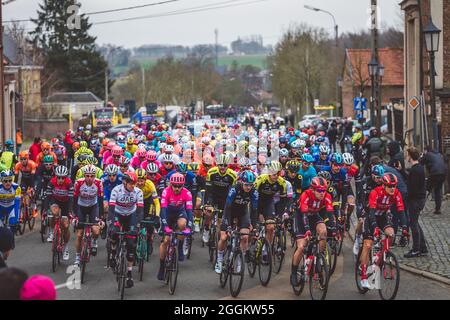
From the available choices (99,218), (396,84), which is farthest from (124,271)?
(396,84)

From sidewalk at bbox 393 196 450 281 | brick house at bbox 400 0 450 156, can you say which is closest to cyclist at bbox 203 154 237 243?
sidewalk at bbox 393 196 450 281

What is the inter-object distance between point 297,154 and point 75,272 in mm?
6957

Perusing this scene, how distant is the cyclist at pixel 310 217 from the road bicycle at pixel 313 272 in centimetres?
6

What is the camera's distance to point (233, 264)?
12.9m

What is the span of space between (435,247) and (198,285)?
5156 millimetres

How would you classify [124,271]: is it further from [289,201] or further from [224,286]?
[289,201]

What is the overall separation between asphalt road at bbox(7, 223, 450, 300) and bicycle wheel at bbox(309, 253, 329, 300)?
23cm

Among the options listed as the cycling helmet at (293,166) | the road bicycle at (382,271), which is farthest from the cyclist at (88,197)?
the road bicycle at (382,271)

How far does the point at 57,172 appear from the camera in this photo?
15.5m

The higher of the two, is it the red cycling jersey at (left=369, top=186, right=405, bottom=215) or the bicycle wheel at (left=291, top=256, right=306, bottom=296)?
the red cycling jersey at (left=369, top=186, right=405, bottom=215)

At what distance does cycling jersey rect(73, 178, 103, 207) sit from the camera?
14.8 m

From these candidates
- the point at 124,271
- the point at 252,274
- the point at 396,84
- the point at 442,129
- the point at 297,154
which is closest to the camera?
the point at 124,271

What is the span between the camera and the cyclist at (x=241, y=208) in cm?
1364

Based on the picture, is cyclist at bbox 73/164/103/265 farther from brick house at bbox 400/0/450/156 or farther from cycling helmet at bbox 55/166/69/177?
brick house at bbox 400/0/450/156
